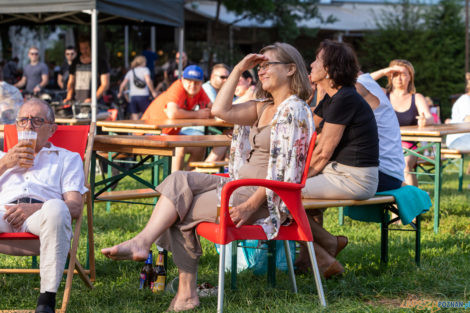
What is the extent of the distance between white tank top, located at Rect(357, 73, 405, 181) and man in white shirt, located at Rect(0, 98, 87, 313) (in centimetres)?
210

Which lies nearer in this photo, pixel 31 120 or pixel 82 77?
pixel 31 120

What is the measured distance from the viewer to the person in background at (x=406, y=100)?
6.93 metres

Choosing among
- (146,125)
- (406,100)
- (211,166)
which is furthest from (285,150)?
(406,100)

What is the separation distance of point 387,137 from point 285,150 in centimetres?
168

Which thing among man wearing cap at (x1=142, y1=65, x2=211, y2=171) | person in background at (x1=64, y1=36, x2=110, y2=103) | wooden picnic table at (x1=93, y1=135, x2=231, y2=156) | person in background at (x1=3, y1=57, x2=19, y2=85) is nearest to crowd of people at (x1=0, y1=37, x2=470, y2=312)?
wooden picnic table at (x1=93, y1=135, x2=231, y2=156)

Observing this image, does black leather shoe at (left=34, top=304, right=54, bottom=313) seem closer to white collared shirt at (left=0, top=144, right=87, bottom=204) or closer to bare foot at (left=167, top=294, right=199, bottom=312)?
bare foot at (left=167, top=294, right=199, bottom=312)

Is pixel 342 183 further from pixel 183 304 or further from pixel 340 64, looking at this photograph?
pixel 183 304

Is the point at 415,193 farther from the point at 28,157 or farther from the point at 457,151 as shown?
the point at 457,151

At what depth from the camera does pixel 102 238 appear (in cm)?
564

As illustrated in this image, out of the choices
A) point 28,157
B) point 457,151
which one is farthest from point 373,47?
point 28,157

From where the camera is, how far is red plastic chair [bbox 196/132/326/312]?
3.34m

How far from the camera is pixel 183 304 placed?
3.66 m

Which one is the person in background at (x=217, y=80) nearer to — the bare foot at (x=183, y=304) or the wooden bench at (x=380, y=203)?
the wooden bench at (x=380, y=203)

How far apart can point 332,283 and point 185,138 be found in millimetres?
1404
